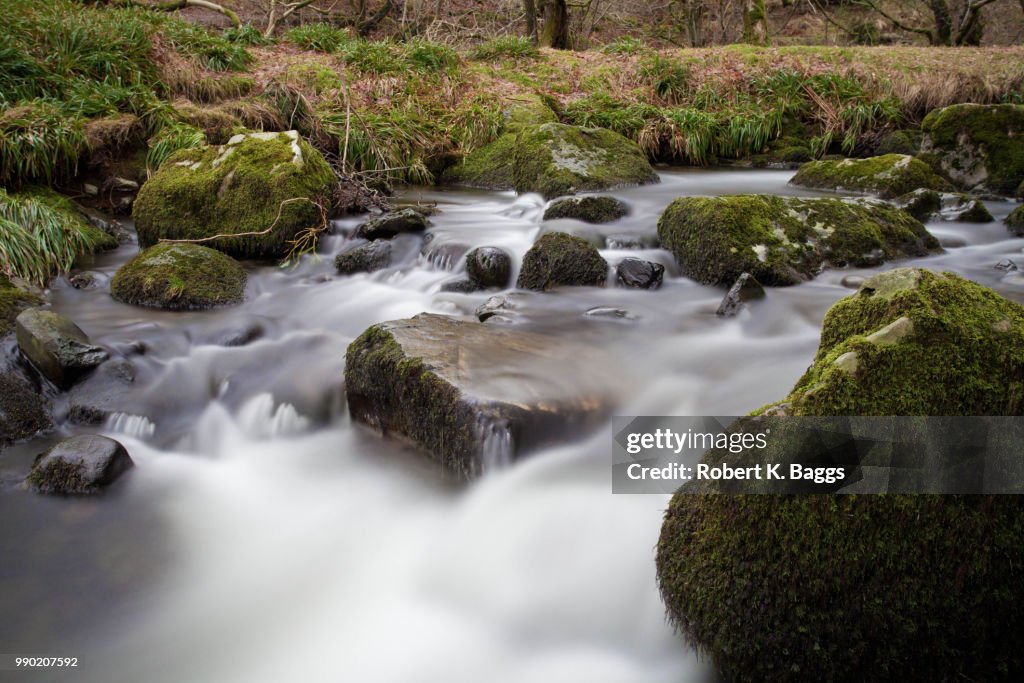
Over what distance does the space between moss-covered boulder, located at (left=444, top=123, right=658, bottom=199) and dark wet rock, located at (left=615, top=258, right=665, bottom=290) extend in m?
2.78

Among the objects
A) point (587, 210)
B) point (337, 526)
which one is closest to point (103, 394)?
point (337, 526)

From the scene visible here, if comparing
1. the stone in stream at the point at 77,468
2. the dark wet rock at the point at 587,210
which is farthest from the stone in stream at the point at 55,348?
the dark wet rock at the point at 587,210

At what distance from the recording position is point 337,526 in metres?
3.13

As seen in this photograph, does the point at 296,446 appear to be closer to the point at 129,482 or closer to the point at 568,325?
the point at 129,482

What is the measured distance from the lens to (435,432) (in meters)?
3.25

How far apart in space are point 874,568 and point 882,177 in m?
6.64

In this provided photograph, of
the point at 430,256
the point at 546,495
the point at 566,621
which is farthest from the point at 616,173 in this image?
the point at 566,621

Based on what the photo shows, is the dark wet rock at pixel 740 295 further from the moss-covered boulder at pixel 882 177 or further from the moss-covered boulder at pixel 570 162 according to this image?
the moss-covered boulder at pixel 882 177

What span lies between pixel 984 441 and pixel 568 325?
2.67 metres

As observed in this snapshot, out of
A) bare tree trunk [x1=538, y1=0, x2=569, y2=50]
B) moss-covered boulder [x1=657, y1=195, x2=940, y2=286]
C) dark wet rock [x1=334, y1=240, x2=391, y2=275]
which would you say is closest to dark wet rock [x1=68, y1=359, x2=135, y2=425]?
dark wet rock [x1=334, y1=240, x2=391, y2=275]

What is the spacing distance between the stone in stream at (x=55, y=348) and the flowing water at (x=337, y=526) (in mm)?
168

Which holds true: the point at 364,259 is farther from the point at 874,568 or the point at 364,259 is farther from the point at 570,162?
the point at 874,568

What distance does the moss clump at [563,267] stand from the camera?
199 inches

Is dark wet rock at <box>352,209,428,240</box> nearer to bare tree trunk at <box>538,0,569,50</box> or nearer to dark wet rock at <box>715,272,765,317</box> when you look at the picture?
dark wet rock at <box>715,272,765,317</box>
